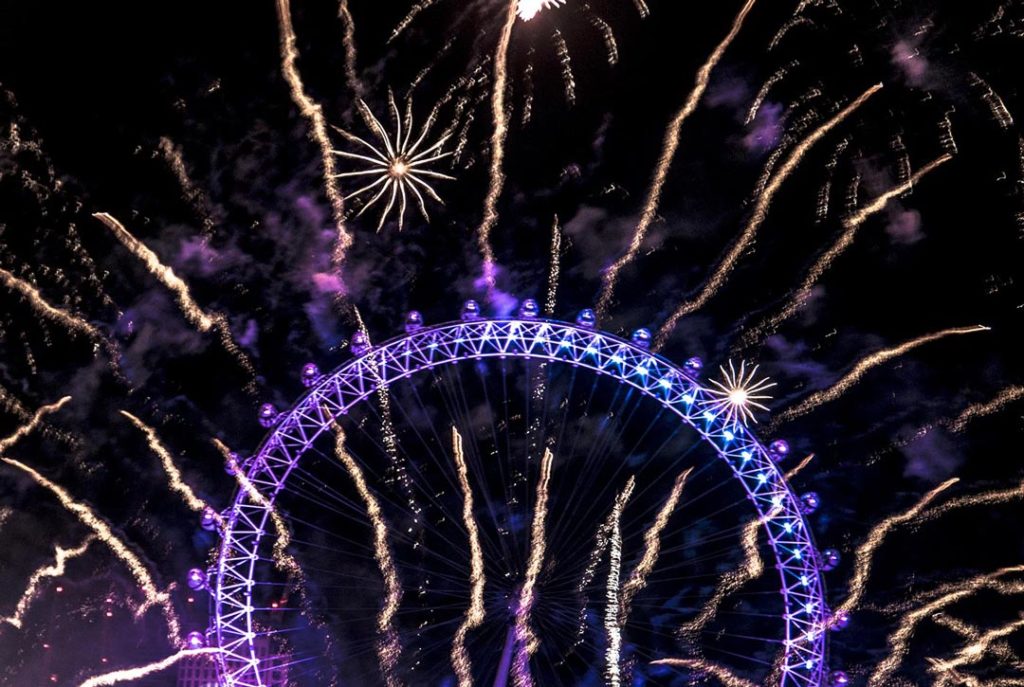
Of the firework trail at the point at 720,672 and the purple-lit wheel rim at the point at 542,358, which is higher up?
the purple-lit wheel rim at the point at 542,358

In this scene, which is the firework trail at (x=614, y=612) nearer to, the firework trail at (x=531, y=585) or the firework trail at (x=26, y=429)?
the firework trail at (x=531, y=585)

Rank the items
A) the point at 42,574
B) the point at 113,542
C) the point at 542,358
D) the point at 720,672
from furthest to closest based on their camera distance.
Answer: the point at 42,574 → the point at 720,672 → the point at 113,542 → the point at 542,358

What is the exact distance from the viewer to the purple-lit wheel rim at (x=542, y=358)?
52.3 ft

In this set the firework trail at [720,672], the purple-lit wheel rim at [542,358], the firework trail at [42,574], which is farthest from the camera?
the firework trail at [42,574]

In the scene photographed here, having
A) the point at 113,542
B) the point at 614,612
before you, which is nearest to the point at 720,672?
the point at 614,612

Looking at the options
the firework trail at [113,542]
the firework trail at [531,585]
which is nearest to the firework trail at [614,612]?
the firework trail at [531,585]

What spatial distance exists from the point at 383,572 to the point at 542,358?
9.18m

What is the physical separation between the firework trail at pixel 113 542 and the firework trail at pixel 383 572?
20.6 ft

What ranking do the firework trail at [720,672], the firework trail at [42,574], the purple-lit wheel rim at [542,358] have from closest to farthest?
the purple-lit wheel rim at [542,358], the firework trail at [720,672], the firework trail at [42,574]

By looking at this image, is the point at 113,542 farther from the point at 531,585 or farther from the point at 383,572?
the point at 531,585

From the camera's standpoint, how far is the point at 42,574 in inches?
822

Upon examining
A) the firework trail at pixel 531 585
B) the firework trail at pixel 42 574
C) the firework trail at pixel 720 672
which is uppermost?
the firework trail at pixel 42 574

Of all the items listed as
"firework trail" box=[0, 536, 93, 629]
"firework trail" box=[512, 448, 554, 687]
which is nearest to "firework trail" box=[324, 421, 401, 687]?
"firework trail" box=[512, 448, 554, 687]

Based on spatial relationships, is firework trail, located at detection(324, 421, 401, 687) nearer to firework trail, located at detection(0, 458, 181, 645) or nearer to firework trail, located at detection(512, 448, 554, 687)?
firework trail, located at detection(512, 448, 554, 687)
